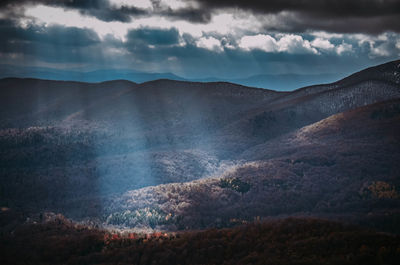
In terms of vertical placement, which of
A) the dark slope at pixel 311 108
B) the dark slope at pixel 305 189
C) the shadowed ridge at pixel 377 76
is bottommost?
the dark slope at pixel 305 189

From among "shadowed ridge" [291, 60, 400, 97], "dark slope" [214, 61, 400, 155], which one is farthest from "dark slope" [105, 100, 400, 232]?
"shadowed ridge" [291, 60, 400, 97]

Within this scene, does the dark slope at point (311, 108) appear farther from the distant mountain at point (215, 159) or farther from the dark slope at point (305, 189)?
the dark slope at point (305, 189)

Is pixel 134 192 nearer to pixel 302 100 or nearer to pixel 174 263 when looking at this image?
pixel 174 263

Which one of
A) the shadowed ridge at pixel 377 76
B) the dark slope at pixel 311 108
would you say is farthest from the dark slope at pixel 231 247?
the shadowed ridge at pixel 377 76

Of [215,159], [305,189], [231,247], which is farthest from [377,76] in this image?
[231,247]

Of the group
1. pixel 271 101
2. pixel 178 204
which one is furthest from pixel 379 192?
pixel 271 101

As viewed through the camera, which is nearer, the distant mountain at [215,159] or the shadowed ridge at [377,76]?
the distant mountain at [215,159]

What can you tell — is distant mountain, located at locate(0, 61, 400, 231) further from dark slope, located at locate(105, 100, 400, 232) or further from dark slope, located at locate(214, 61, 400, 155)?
dark slope, located at locate(214, 61, 400, 155)

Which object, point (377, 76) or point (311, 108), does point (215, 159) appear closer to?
point (311, 108)
